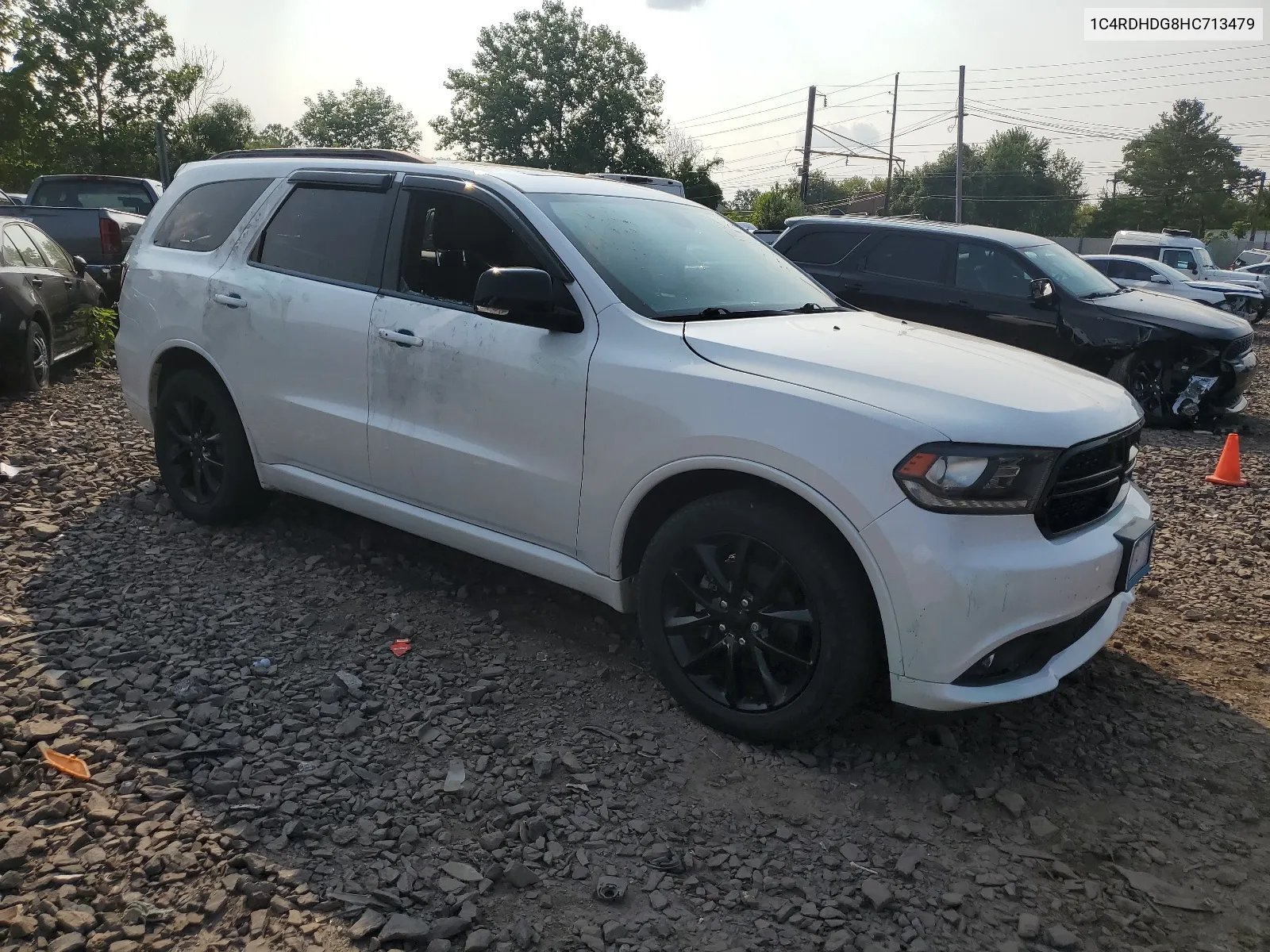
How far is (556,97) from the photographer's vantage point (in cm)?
6575

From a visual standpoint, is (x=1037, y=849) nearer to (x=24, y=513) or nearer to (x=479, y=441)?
(x=479, y=441)

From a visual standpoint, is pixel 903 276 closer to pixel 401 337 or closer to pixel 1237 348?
pixel 1237 348

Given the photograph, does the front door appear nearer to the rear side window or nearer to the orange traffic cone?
the rear side window

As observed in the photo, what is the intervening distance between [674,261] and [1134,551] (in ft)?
6.45

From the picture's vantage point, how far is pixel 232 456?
484 centimetres

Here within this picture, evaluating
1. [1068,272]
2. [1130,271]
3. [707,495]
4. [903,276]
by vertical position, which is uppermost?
[1130,271]

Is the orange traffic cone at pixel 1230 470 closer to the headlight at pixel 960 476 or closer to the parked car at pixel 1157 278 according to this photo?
the headlight at pixel 960 476

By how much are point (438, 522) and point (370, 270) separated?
1136 mm

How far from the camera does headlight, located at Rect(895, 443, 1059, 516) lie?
2.82 meters

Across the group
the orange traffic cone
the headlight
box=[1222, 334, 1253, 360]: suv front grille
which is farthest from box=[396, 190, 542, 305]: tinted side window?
box=[1222, 334, 1253, 360]: suv front grille

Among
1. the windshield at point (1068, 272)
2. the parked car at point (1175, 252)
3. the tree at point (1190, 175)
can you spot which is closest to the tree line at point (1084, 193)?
the tree at point (1190, 175)

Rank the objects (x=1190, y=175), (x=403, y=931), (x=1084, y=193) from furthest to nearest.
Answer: (x=1084, y=193) < (x=1190, y=175) < (x=403, y=931)

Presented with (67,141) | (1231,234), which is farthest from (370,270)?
(1231,234)

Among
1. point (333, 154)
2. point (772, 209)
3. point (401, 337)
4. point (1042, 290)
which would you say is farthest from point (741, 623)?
point (772, 209)
